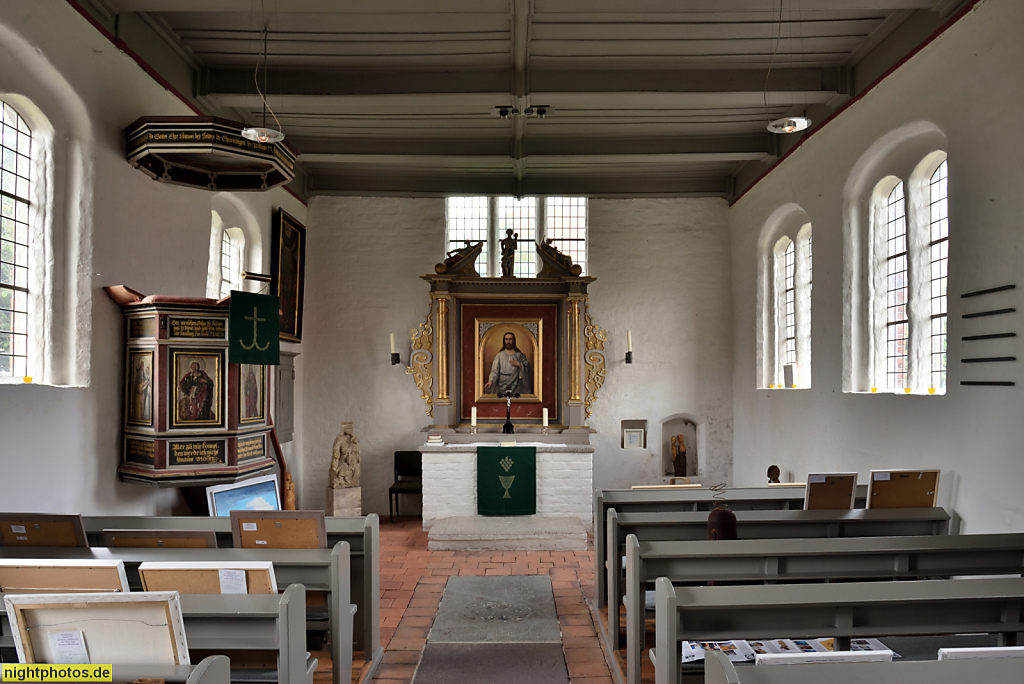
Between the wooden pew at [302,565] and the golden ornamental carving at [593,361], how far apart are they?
6897 millimetres

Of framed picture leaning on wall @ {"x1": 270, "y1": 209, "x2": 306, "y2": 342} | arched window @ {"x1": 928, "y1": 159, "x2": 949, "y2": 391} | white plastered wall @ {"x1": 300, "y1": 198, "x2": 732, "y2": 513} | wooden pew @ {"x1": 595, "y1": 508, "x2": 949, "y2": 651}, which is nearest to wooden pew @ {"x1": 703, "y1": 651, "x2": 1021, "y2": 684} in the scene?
wooden pew @ {"x1": 595, "y1": 508, "x2": 949, "y2": 651}

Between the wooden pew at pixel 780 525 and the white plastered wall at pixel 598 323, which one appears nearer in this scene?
the wooden pew at pixel 780 525

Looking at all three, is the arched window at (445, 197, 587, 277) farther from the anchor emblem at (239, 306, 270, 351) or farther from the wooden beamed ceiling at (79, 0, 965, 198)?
the anchor emblem at (239, 306, 270, 351)

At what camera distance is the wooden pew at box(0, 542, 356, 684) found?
340 cm

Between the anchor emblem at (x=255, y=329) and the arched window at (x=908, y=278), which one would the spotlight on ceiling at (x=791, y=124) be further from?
the anchor emblem at (x=255, y=329)

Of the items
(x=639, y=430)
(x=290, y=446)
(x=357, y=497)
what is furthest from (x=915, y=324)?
(x=290, y=446)

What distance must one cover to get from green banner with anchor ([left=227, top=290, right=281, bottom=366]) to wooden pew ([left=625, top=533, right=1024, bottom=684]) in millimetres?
3729

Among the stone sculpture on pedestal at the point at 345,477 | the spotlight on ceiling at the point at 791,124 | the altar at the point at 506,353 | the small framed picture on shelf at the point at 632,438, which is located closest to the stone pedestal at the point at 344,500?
the stone sculpture on pedestal at the point at 345,477

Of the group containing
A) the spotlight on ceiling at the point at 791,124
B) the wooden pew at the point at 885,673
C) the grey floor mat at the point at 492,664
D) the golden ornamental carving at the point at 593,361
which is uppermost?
the spotlight on ceiling at the point at 791,124

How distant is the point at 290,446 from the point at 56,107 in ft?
18.2

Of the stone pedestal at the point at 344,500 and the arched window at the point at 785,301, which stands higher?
the arched window at the point at 785,301

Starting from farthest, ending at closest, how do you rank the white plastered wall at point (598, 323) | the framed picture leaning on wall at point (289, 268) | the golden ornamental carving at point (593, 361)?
the golden ornamental carving at point (593, 361), the white plastered wall at point (598, 323), the framed picture leaning on wall at point (289, 268)

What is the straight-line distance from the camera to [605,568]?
5.11m

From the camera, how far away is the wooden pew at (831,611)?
2656mm
